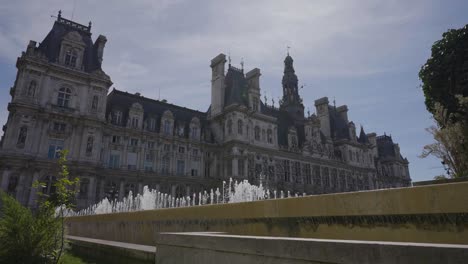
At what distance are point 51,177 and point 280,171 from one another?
29985 mm

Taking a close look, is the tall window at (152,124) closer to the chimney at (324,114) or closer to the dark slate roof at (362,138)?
the chimney at (324,114)

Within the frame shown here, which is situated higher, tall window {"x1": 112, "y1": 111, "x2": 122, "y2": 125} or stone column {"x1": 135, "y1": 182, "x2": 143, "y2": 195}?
tall window {"x1": 112, "y1": 111, "x2": 122, "y2": 125}

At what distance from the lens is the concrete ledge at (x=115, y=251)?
23.1 ft

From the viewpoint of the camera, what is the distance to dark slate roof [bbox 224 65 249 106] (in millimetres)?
45575

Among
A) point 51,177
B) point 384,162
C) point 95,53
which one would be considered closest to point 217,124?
point 95,53

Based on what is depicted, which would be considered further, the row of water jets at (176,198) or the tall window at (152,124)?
the tall window at (152,124)

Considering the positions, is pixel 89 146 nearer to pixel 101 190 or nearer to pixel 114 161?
pixel 114 161

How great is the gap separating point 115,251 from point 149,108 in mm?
34254

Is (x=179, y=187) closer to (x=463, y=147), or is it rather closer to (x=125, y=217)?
(x=125, y=217)

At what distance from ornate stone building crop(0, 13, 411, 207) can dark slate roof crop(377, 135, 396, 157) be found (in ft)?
65.5

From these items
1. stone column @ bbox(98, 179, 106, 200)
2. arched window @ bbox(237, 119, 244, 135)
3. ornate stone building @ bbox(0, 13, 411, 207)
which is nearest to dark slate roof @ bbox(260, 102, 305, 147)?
ornate stone building @ bbox(0, 13, 411, 207)

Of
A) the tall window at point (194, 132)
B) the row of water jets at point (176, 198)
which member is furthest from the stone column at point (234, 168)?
the tall window at point (194, 132)

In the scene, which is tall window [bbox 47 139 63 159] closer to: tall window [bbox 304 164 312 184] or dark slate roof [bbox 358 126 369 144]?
tall window [bbox 304 164 312 184]

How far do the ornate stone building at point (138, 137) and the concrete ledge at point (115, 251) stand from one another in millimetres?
21546
